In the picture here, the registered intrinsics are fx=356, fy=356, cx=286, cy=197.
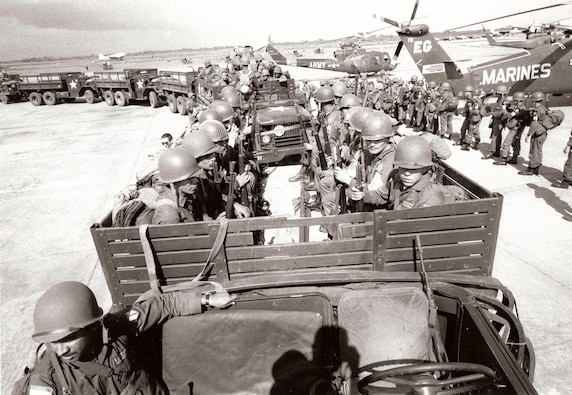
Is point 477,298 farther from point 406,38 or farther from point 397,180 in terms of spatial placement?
point 406,38

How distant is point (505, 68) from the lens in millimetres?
15164

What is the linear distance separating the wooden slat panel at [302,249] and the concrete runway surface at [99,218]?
7.33ft

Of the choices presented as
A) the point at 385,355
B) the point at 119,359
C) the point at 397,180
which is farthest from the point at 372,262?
the point at 119,359

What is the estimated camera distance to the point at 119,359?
88.0 inches

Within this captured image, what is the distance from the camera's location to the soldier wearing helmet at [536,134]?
821cm

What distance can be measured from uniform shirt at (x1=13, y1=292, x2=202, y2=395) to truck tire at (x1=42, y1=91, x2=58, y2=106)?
1180 inches

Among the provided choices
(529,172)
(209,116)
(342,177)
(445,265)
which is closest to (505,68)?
(529,172)

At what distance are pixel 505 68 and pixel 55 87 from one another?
27878mm

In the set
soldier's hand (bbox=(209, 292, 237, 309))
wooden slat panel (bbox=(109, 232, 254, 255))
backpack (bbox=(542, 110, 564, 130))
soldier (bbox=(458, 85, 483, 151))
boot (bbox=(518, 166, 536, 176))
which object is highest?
wooden slat panel (bbox=(109, 232, 254, 255))

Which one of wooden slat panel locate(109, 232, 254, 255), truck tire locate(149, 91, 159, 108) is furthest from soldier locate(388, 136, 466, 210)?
truck tire locate(149, 91, 159, 108)

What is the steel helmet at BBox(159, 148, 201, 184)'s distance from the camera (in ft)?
12.7

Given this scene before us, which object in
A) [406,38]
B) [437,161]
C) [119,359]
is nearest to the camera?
[119,359]

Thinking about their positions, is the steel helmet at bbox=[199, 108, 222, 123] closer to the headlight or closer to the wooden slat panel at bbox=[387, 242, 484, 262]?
the headlight

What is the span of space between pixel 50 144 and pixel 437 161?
15730 mm
